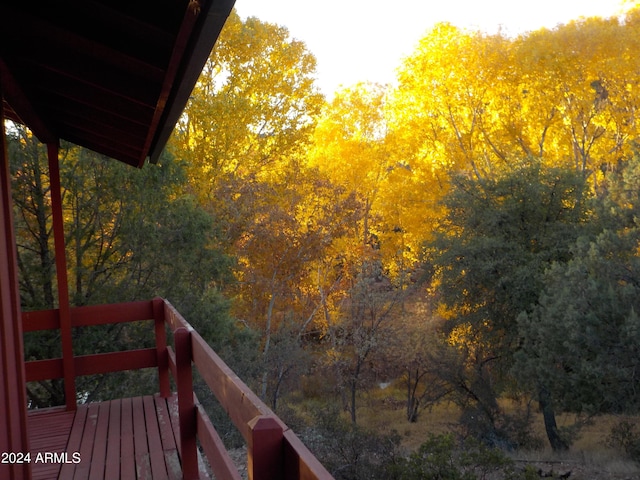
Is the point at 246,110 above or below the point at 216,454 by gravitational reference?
above

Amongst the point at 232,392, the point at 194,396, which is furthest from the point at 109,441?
the point at 232,392

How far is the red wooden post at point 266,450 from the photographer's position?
164cm

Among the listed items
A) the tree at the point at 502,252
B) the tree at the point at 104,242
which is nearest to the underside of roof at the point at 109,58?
the tree at the point at 104,242

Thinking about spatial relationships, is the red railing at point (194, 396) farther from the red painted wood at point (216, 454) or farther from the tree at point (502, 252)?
the tree at point (502, 252)

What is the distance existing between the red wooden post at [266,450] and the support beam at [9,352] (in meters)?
Result: 1.44

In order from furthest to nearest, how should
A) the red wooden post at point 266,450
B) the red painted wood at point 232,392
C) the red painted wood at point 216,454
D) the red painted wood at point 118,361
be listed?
the red painted wood at point 118,361, the red painted wood at point 216,454, the red painted wood at point 232,392, the red wooden post at point 266,450

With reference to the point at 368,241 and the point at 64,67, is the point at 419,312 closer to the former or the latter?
the point at 368,241

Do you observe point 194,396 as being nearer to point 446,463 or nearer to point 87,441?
point 87,441

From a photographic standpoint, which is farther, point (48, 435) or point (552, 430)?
point (552, 430)

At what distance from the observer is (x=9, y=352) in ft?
9.27

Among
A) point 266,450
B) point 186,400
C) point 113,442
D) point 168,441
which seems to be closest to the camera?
point 266,450

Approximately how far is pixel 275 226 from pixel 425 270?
191 inches

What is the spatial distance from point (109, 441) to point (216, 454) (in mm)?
2183

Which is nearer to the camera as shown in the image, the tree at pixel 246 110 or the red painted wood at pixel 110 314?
the red painted wood at pixel 110 314
